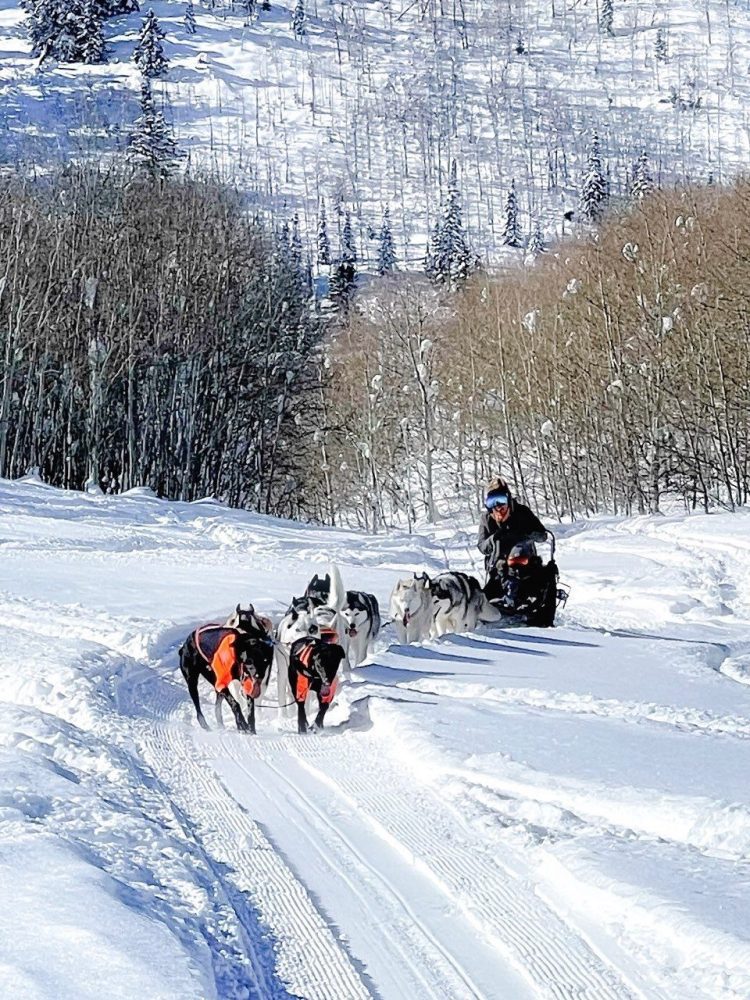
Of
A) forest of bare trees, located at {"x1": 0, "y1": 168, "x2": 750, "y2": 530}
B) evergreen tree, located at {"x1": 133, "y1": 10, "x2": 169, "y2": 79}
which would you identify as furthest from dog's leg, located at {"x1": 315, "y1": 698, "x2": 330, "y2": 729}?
evergreen tree, located at {"x1": 133, "y1": 10, "x2": 169, "y2": 79}

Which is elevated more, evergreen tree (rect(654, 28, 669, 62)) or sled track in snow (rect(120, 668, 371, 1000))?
evergreen tree (rect(654, 28, 669, 62))

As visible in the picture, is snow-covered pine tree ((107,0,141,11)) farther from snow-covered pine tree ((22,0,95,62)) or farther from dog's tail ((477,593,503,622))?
dog's tail ((477,593,503,622))

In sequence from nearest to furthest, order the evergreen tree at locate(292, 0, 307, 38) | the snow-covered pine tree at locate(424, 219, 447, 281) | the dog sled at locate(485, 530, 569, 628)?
1. the dog sled at locate(485, 530, 569, 628)
2. the snow-covered pine tree at locate(424, 219, 447, 281)
3. the evergreen tree at locate(292, 0, 307, 38)

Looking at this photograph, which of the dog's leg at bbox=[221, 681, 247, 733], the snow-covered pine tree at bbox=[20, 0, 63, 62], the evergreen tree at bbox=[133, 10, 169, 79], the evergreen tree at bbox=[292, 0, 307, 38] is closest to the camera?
the dog's leg at bbox=[221, 681, 247, 733]

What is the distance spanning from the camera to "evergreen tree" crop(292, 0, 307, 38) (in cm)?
18625

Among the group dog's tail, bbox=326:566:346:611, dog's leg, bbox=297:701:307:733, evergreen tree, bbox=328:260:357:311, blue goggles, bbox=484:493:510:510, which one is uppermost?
evergreen tree, bbox=328:260:357:311

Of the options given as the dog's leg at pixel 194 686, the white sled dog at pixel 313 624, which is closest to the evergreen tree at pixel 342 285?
the white sled dog at pixel 313 624

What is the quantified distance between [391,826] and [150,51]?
143883 millimetres

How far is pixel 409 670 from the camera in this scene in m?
8.76

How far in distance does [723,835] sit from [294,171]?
145 m

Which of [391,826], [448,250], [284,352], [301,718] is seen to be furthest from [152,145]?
[448,250]

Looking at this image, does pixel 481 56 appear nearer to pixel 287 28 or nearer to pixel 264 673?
pixel 287 28

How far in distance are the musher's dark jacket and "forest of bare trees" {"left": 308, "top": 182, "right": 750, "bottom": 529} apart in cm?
1375

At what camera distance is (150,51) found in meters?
135
